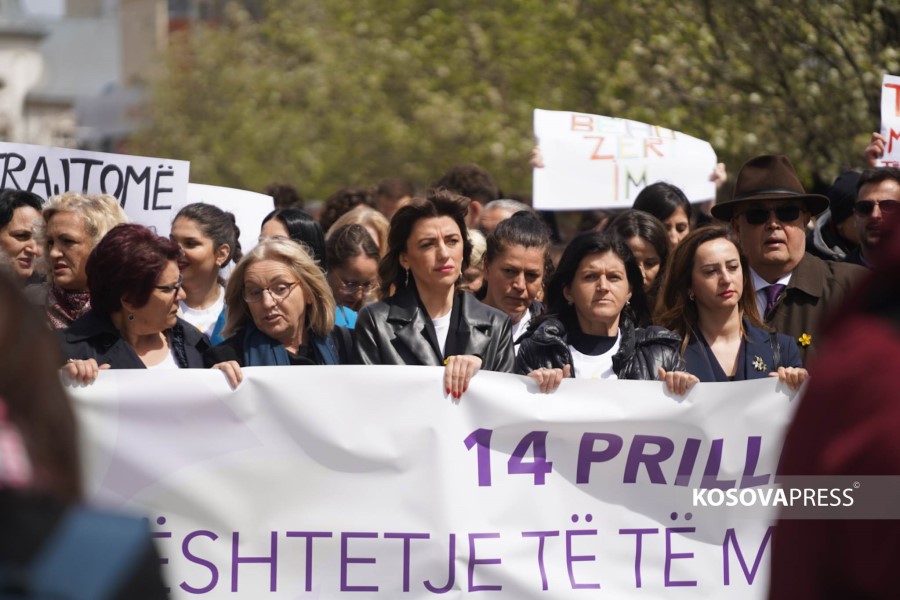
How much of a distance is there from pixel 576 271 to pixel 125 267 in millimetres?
1677

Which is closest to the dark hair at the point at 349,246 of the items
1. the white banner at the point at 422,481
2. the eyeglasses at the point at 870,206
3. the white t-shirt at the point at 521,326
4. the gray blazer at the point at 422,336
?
the white t-shirt at the point at 521,326

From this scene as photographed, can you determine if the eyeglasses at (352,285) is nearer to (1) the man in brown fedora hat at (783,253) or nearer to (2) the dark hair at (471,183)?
(1) the man in brown fedora hat at (783,253)

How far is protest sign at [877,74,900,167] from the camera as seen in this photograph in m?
8.31

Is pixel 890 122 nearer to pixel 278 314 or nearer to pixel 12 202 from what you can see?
pixel 278 314

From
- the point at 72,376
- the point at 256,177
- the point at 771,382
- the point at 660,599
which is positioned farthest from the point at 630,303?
the point at 256,177

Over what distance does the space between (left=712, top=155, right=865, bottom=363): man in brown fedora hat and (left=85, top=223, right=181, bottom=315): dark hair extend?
252 centimetres

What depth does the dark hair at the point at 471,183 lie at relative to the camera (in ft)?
30.7

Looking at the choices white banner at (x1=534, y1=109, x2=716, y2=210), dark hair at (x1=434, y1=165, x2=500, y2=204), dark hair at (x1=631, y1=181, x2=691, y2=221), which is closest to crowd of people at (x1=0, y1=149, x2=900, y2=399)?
dark hair at (x1=631, y1=181, x2=691, y2=221)

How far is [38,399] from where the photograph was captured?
178 centimetres

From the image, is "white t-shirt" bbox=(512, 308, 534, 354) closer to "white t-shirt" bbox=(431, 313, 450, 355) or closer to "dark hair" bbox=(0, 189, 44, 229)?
"white t-shirt" bbox=(431, 313, 450, 355)

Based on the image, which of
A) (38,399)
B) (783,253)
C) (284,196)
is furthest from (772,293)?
(38,399)

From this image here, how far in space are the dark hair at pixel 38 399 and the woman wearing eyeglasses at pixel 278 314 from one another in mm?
3780

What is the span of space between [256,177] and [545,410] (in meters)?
32.7

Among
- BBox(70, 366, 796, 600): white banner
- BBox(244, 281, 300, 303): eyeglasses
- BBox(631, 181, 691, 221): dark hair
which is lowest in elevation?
BBox(70, 366, 796, 600): white banner
